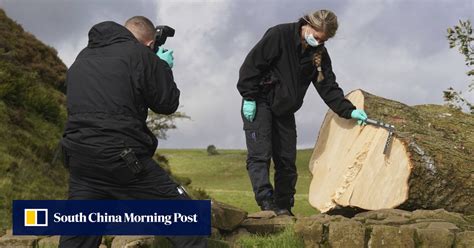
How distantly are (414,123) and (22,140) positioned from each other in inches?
287

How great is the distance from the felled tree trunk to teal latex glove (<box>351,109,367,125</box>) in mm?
123

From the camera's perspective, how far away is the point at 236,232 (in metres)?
5.88

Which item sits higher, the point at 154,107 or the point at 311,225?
the point at 154,107

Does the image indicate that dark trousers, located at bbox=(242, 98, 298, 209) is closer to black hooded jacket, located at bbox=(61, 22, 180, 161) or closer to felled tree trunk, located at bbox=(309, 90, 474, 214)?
felled tree trunk, located at bbox=(309, 90, 474, 214)

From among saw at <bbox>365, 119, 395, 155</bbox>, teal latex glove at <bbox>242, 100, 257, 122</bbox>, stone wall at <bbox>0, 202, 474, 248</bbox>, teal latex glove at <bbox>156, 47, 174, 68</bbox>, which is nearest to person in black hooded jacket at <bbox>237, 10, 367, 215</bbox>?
teal latex glove at <bbox>242, 100, 257, 122</bbox>

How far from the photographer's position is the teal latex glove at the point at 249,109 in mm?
6410

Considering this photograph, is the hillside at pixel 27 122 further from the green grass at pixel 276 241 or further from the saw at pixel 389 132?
the saw at pixel 389 132

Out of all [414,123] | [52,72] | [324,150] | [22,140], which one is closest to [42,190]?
[22,140]

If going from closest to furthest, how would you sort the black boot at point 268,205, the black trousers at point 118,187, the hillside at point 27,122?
the black trousers at point 118,187, the black boot at point 268,205, the hillside at point 27,122

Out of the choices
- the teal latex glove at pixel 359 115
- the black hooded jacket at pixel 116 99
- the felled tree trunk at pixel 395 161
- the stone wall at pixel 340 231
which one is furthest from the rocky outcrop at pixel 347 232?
the black hooded jacket at pixel 116 99

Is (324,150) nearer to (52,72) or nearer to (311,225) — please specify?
(311,225)

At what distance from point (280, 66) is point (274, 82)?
6.7 inches

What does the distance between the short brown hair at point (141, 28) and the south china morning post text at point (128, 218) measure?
1.24m

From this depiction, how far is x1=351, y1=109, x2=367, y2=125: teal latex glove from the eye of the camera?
22.0ft
